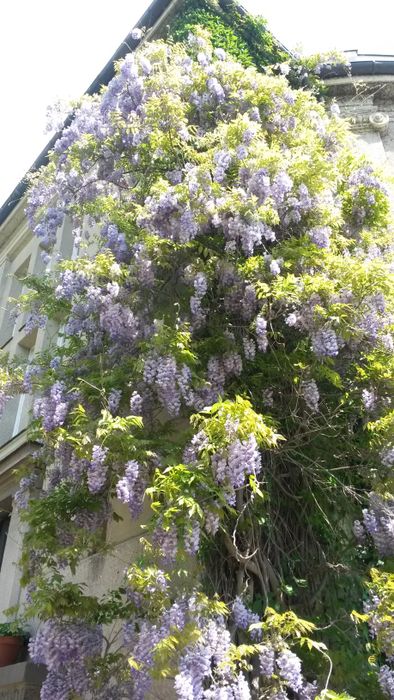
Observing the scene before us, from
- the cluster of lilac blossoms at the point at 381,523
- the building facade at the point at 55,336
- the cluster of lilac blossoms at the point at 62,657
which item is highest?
the building facade at the point at 55,336

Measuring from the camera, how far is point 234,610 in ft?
14.2

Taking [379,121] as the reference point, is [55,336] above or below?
below

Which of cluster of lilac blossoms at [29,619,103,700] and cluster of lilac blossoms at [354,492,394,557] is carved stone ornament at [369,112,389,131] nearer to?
cluster of lilac blossoms at [354,492,394,557]

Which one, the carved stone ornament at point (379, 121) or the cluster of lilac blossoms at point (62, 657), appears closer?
the cluster of lilac blossoms at point (62, 657)

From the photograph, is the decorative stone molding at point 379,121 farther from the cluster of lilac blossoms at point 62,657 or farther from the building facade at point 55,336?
the cluster of lilac blossoms at point 62,657

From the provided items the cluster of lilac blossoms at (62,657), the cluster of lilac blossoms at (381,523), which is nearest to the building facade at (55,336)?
the cluster of lilac blossoms at (62,657)

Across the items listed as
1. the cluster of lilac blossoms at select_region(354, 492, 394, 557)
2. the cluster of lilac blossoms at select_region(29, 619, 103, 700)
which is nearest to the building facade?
the cluster of lilac blossoms at select_region(29, 619, 103, 700)

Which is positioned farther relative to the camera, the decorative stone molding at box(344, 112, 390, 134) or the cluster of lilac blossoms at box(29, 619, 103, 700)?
the decorative stone molding at box(344, 112, 390, 134)

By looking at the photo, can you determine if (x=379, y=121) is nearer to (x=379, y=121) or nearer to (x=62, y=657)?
(x=379, y=121)

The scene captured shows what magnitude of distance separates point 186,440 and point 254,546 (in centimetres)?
99

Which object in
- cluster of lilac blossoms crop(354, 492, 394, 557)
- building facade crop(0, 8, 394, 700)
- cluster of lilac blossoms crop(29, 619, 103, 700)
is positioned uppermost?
building facade crop(0, 8, 394, 700)

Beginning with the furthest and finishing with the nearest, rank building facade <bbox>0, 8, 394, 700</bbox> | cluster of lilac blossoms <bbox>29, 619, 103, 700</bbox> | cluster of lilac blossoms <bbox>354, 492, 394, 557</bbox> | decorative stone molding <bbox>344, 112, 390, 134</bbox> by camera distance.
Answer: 1. decorative stone molding <bbox>344, 112, 390, 134</bbox>
2. building facade <bbox>0, 8, 394, 700</bbox>
3. cluster of lilac blossoms <bbox>354, 492, 394, 557</bbox>
4. cluster of lilac blossoms <bbox>29, 619, 103, 700</bbox>

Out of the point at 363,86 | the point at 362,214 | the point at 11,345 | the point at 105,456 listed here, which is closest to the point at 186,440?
the point at 105,456

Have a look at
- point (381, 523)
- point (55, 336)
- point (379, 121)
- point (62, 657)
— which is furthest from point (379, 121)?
point (62, 657)
